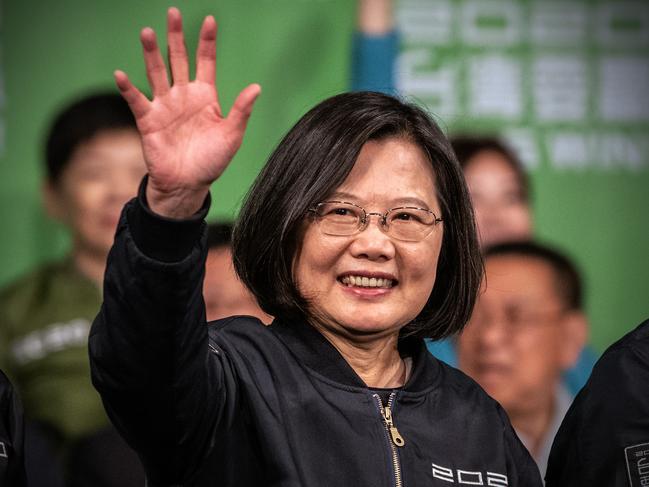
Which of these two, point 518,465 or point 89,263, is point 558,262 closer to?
point 89,263

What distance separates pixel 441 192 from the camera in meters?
2.09

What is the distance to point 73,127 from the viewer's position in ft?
12.2

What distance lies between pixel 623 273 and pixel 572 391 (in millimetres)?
464

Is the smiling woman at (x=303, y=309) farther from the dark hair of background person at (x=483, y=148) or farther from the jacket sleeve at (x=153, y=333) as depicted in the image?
the dark hair of background person at (x=483, y=148)

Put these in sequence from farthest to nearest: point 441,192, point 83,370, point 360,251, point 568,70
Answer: point 568,70 < point 83,370 < point 441,192 < point 360,251

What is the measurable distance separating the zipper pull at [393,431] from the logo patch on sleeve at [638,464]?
1.61ft

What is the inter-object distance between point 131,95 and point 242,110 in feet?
0.51

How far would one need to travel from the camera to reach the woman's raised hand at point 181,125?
1.61 m

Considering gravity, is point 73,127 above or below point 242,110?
below

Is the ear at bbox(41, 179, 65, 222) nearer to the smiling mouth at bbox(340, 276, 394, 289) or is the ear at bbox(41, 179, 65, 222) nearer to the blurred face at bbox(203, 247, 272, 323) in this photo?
the blurred face at bbox(203, 247, 272, 323)

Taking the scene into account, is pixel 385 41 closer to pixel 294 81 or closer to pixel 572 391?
pixel 294 81

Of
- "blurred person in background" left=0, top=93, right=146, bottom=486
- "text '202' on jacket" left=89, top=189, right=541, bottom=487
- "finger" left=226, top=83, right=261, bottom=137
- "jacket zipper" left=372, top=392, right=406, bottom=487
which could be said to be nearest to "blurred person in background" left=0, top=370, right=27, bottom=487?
"text '202' on jacket" left=89, top=189, right=541, bottom=487

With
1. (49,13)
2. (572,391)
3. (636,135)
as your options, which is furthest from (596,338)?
(49,13)

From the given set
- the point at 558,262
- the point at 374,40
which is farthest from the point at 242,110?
the point at 558,262
